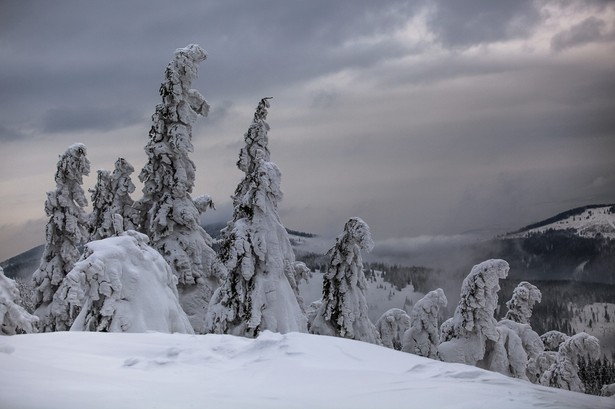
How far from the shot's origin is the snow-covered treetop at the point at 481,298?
2434 cm

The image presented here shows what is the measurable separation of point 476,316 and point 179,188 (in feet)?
46.3

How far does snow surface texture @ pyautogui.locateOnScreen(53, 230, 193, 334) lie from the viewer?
54.4ft

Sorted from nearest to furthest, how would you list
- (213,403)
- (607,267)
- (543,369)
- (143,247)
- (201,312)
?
(213,403), (143,247), (201,312), (543,369), (607,267)

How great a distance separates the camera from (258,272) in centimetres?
2525

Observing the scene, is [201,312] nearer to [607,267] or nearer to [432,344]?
[432,344]

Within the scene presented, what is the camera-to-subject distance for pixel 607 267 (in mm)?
114875

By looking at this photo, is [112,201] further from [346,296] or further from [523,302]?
[523,302]

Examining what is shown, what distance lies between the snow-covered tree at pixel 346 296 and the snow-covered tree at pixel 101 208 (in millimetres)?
11840

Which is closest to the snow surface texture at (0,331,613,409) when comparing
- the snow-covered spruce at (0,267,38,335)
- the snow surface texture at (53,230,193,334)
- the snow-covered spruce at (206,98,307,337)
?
the snow-covered spruce at (0,267,38,335)

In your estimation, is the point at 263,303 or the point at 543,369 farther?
the point at 543,369

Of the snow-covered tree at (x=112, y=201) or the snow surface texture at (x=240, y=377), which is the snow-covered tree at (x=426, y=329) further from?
the snow surface texture at (x=240, y=377)

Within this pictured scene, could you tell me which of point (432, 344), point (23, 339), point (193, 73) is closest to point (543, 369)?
point (432, 344)

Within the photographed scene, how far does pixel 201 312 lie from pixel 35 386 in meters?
21.3

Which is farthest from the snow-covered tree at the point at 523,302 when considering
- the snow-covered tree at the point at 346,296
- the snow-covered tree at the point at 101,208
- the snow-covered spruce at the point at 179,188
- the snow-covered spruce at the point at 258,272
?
the snow-covered tree at the point at 101,208
